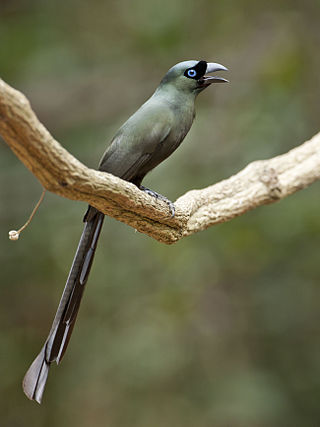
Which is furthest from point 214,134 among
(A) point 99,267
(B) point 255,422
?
(B) point 255,422

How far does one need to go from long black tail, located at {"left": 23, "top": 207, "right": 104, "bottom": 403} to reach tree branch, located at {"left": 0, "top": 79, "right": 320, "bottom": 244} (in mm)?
310

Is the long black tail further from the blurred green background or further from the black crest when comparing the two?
the blurred green background

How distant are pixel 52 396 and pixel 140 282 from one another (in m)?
1.04

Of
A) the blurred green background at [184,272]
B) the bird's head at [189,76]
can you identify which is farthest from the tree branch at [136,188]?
the blurred green background at [184,272]

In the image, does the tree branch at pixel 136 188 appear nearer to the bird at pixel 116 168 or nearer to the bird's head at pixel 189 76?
the bird at pixel 116 168

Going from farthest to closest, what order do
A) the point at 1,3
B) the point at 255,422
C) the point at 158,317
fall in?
the point at 1,3 < the point at 158,317 < the point at 255,422

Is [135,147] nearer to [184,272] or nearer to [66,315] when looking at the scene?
[66,315]

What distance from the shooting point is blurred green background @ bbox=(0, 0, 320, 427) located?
416cm

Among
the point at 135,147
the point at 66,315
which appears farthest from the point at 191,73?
the point at 66,315

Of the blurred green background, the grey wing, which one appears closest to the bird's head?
the grey wing

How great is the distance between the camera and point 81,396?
4.45 metres

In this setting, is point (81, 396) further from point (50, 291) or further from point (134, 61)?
point (134, 61)

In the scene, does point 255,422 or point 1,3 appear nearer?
point 255,422

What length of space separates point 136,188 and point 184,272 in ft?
7.30
